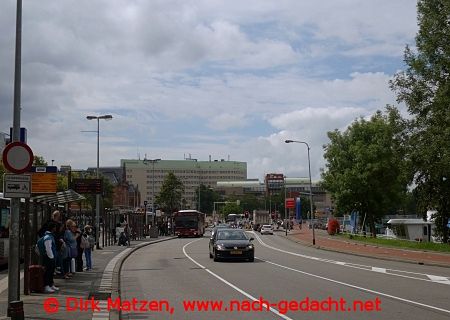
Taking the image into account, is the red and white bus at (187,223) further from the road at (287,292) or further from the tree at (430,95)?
the road at (287,292)

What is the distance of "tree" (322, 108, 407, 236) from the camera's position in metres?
66.4

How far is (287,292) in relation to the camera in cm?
1645

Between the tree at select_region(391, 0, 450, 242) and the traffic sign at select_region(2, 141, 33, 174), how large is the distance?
87.5ft

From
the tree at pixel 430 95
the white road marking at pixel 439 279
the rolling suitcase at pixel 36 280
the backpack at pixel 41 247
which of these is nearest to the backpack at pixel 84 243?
the backpack at pixel 41 247

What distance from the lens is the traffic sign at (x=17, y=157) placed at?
11.3 m

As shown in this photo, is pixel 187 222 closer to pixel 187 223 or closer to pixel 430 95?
pixel 187 223

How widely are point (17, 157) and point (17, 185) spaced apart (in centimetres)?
54

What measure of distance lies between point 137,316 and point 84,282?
7.10m

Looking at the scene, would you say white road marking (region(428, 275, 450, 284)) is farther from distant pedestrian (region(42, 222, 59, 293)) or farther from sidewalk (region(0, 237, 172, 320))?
distant pedestrian (region(42, 222, 59, 293))

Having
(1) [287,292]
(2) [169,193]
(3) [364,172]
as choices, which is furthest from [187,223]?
(1) [287,292]

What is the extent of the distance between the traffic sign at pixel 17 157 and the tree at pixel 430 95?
26.7 metres

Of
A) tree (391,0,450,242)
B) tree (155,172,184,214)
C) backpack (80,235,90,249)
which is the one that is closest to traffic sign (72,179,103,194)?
backpack (80,235,90,249)

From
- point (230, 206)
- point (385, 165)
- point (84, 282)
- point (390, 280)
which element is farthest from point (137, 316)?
point (230, 206)

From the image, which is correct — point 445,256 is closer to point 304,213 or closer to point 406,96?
point 406,96
